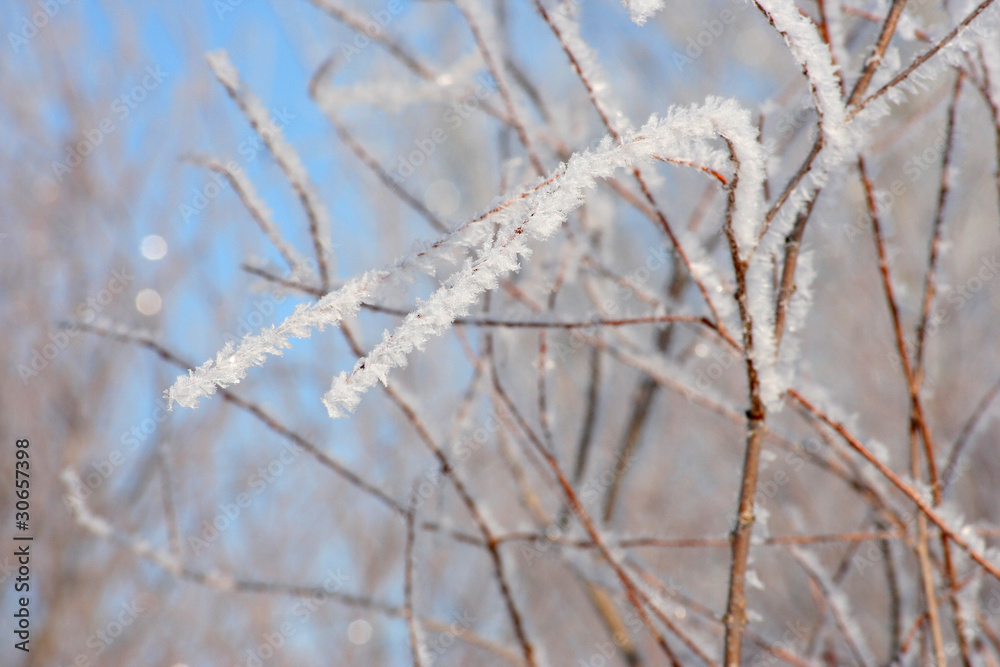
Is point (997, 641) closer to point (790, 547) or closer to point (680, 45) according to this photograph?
point (790, 547)

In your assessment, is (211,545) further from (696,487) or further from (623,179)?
(623,179)

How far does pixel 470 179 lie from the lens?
21.7ft

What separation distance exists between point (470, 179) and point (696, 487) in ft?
13.0

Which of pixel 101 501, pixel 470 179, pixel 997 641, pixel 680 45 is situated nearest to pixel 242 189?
pixel 997 641

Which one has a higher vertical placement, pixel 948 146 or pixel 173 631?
pixel 948 146

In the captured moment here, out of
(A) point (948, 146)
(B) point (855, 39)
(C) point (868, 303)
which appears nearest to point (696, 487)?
(C) point (868, 303)

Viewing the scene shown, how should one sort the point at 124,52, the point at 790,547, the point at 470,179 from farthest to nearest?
1. the point at 470,179
2. the point at 124,52
3. the point at 790,547

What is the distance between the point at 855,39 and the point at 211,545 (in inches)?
148

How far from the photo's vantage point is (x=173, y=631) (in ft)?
11.0

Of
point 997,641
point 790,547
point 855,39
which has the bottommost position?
point 790,547

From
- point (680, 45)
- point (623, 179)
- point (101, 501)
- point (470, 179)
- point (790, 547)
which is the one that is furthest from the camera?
point (470, 179)

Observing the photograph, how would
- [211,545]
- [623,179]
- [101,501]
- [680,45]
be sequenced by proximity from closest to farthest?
[623,179], [101,501], [211,545], [680,45]

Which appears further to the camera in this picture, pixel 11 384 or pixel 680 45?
pixel 680 45

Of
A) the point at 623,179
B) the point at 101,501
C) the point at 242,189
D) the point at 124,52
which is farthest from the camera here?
the point at 124,52
